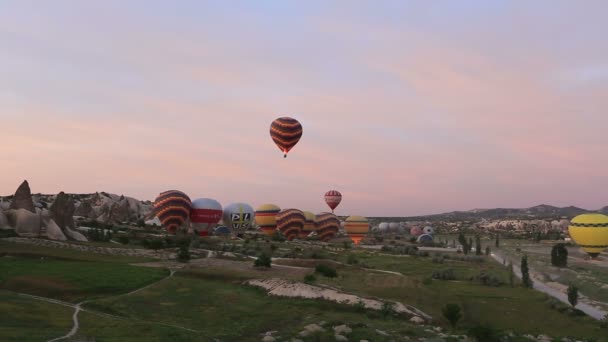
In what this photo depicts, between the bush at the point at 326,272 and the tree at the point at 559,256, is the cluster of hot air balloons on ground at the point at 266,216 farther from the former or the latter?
the tree at the point at 559,256

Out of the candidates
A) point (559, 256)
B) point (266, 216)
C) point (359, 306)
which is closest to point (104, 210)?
point (266, 216)

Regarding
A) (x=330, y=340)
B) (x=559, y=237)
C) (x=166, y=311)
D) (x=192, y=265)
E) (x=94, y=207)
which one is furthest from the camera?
(x=559, y=237)

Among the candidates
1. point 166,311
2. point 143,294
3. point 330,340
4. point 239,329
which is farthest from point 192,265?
point 330,340

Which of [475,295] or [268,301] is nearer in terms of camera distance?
[268,301]

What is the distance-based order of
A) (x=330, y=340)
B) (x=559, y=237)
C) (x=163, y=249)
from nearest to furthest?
(x=330, y=340) → (x=163, y=249) → (x=559, y=237)

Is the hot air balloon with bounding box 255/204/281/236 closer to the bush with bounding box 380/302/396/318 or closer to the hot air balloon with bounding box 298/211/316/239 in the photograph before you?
the hot air balloon with bounding box 298/211/316/239

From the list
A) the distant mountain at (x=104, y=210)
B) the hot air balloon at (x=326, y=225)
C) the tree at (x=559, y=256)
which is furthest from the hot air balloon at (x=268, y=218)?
the tree at (x=559, y=256)

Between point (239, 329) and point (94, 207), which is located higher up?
point (94, 207)

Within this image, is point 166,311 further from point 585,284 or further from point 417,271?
point 585,284
